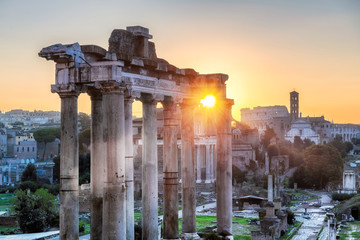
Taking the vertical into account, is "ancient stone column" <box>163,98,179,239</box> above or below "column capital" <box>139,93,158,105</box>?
below

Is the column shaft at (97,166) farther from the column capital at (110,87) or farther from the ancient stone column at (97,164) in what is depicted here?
the column capital at (110,87)

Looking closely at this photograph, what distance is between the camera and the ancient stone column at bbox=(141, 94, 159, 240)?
1325cm

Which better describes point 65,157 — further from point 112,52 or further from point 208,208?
point 208,208

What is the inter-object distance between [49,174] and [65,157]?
2349 inches

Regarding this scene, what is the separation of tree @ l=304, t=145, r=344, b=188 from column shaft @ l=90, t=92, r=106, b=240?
2169 inches

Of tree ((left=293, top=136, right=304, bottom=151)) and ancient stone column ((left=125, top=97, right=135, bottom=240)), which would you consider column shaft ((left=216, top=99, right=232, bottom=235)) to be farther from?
tree ((left=293, top=136, right=304, bottom=151))

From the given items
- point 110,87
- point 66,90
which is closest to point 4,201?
point 66,90

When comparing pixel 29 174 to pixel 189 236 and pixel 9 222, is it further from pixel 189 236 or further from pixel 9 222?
pixel 189 236

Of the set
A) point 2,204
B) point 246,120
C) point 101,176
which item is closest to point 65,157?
point 101,176

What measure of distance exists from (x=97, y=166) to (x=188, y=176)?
3294 millimetres

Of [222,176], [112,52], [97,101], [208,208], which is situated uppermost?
[112,52]

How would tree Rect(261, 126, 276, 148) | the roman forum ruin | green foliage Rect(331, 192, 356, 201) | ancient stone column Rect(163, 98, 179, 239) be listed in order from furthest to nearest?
tree Rect(261, 126, 276, 148) → green foliage Rect(331, 192, 356, 201) → ancient stone column Rect(163, 98, 179, 239) → the roman forum ruin

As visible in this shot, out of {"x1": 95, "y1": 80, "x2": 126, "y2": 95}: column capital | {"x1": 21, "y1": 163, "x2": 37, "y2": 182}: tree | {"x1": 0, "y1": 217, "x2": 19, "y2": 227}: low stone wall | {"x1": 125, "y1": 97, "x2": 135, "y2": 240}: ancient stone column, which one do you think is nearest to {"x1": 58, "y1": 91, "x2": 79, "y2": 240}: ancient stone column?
{"x1": 95, "y1": 80, "x2": 126, "y2": 95}: column capital

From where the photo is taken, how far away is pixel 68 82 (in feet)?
36.0
